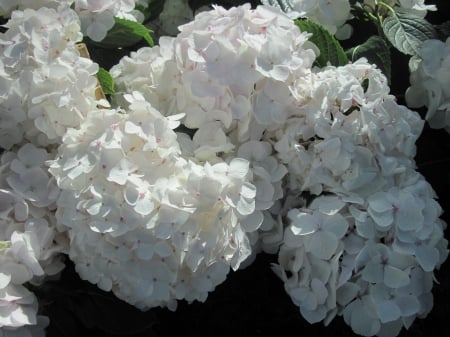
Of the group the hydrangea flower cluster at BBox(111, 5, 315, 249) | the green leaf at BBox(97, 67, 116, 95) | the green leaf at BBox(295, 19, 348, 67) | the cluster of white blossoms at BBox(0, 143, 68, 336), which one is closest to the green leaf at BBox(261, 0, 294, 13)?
the green leaf at BBox(295, 19, 348, 67)

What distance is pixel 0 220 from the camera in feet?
3.91

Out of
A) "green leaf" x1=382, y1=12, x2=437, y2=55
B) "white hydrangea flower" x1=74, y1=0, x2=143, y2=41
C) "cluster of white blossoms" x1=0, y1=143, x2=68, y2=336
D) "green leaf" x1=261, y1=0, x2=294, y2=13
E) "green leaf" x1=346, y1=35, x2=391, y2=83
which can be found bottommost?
"cluster of white blossoms" x1=0, y1=143, x2=68, y2=336

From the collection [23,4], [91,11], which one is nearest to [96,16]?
[91,11]

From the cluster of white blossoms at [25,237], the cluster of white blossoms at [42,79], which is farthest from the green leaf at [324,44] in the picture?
the cluster of white blossoms at [25,237]

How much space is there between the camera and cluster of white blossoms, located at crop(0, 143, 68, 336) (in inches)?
45.0

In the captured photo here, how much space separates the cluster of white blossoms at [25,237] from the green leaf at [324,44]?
18.7 inches

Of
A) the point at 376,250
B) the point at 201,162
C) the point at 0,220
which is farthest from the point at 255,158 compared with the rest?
the point at 0,220

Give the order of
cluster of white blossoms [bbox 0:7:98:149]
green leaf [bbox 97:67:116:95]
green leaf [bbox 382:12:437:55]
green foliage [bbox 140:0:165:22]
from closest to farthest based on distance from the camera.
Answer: cluster of white blossoms [bbox 0:7:98:149]
green leaf [bbox 97:67:116:95]
green leaf [bbox 382:12:437:55]
green foliage [bbox 140:0:165:22]

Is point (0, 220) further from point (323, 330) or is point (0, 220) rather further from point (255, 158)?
point (323, 330)

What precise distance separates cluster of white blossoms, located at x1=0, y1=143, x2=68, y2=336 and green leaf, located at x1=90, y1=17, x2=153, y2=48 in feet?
0.92

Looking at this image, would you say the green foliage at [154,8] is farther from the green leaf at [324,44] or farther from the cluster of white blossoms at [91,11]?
the green leaf at [324,44]

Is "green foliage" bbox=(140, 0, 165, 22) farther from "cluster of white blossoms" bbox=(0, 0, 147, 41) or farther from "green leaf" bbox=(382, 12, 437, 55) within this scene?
"green leaf" bbox=(382, 12, 437, 55)

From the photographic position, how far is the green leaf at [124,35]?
1383 millimetres

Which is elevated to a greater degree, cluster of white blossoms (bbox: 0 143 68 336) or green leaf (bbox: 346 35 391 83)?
green leaf (bbox: 346 35 391 83)
